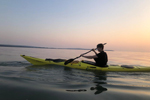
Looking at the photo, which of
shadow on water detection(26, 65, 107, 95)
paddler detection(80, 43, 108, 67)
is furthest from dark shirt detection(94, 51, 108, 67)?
shadow on water detection(26, 65, 107, 95)

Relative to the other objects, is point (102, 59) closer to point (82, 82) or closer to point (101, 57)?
point (101, 57)

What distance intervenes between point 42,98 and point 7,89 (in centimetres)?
96

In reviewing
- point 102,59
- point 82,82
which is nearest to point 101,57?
point 102,59

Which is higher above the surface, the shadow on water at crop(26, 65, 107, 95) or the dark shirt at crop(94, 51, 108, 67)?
the dark shirt at crop(94, 51, 108, 67)

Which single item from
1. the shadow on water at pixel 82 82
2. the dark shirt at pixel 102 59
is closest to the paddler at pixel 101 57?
the dark shirt at pixel 102 59

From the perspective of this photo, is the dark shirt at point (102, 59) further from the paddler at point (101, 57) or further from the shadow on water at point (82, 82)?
the shadow on water at point (82, 82)

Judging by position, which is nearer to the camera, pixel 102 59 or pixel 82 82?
pixel 82 82

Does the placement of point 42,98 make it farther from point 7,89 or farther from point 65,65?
point 65,65

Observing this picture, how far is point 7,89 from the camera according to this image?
8.22ft

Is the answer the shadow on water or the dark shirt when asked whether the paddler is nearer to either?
the dark shirt

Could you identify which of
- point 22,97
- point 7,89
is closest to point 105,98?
point 22,97

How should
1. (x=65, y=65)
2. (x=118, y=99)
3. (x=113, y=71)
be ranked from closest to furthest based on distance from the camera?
(x=118, y=99)
(x=113, y=71)
(x=65, y=65)

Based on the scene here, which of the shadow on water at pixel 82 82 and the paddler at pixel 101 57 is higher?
the paddler at pixel 101 57

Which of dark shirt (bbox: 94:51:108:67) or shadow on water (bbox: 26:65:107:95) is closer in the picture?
shadow on water (bbox: 26:65:107:95)
